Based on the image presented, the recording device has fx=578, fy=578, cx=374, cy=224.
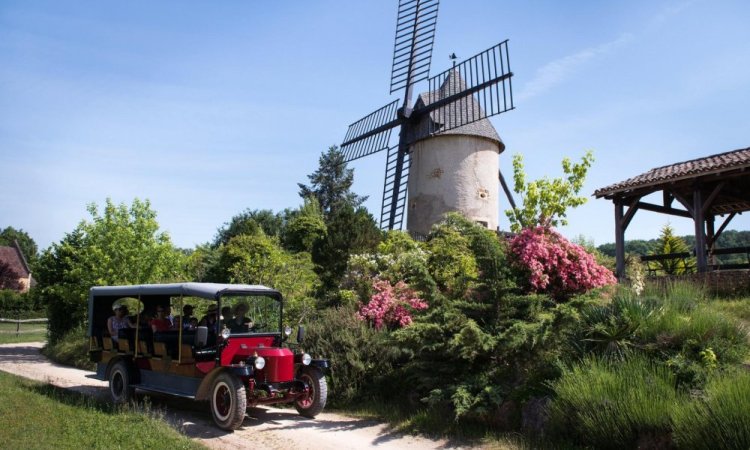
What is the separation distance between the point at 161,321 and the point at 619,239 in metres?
12.2

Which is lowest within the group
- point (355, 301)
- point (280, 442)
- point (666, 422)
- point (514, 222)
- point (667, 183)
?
point (280, 442)

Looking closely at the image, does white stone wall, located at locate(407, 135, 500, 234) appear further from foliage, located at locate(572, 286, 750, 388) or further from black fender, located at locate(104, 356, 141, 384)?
foliage, located at locate(572, 286, 750, 388)

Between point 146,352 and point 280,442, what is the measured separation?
12.2ft

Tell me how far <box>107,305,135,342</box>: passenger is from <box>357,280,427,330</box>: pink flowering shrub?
4.48 metres

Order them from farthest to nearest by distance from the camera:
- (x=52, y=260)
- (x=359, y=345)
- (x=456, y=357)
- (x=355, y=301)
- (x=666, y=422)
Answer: (x=52, y=260) < (x=355, y=301) < (x=359, y=345) < (x=456, y=357) < (x=666, y=422)

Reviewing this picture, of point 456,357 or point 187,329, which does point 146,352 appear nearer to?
point 187,329

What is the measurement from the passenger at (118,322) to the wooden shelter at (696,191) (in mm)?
12511

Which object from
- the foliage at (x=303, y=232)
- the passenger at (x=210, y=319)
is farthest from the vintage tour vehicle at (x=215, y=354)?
the foliage at (x=303, y=232)

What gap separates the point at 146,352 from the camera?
402 inches

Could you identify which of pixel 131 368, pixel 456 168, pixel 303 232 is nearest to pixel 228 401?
pixel 131 368

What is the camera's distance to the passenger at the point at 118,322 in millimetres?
10961

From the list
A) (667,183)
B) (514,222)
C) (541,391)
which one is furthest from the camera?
(667,183)

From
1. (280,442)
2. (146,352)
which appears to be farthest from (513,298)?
(146,352)

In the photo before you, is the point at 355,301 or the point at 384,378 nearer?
the point at 384,378
